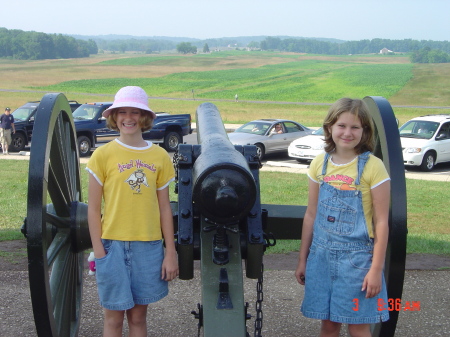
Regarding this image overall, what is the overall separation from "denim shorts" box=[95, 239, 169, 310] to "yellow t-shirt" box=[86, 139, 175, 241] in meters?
0.05

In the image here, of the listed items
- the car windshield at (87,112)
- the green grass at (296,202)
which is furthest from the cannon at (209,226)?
the car windshield at (87,112)

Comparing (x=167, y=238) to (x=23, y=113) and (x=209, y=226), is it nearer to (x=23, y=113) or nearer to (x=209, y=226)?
(x=209, y=226)

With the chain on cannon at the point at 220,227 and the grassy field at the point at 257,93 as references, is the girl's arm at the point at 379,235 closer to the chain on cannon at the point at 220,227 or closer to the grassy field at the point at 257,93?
the chain on cannon at the point at 220,227

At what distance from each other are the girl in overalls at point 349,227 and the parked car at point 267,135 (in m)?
15.7

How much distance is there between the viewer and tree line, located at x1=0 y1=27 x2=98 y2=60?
130 metres

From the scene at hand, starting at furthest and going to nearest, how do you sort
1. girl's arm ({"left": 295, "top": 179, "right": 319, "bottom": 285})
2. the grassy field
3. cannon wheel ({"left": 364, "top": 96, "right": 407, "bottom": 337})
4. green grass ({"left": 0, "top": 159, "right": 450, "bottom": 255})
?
the grassy field < green grass ({"left": 0, "top": 159, "right": 450, "bottom": 255}) < cannon wheel ({"left": 364, "top": 96, "right": 407, "bottom": 337}) < girl's arm ({"left": 295, "top": 179, "right": 319, "bottom": 285})

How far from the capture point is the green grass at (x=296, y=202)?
682cm

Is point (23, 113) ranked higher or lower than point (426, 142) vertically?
lower

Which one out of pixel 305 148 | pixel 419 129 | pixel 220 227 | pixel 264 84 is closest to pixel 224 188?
pixel 220 227

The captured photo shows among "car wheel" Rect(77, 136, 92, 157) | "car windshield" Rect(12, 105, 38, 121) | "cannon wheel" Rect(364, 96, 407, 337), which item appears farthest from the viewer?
"car windshield" Rect(12, 105, 38, 121)

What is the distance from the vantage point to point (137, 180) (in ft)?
9.67

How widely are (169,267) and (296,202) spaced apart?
708 centimetres

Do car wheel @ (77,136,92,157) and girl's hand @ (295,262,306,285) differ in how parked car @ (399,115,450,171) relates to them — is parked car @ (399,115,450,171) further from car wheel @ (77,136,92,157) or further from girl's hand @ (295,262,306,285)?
girl's hand @ (295,262,306,285)

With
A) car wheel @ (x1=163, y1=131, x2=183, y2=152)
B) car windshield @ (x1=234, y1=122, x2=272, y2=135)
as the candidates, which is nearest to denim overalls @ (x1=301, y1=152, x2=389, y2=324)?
car windshield @ (x1=234, y1=122, x2=272, y2=135)
